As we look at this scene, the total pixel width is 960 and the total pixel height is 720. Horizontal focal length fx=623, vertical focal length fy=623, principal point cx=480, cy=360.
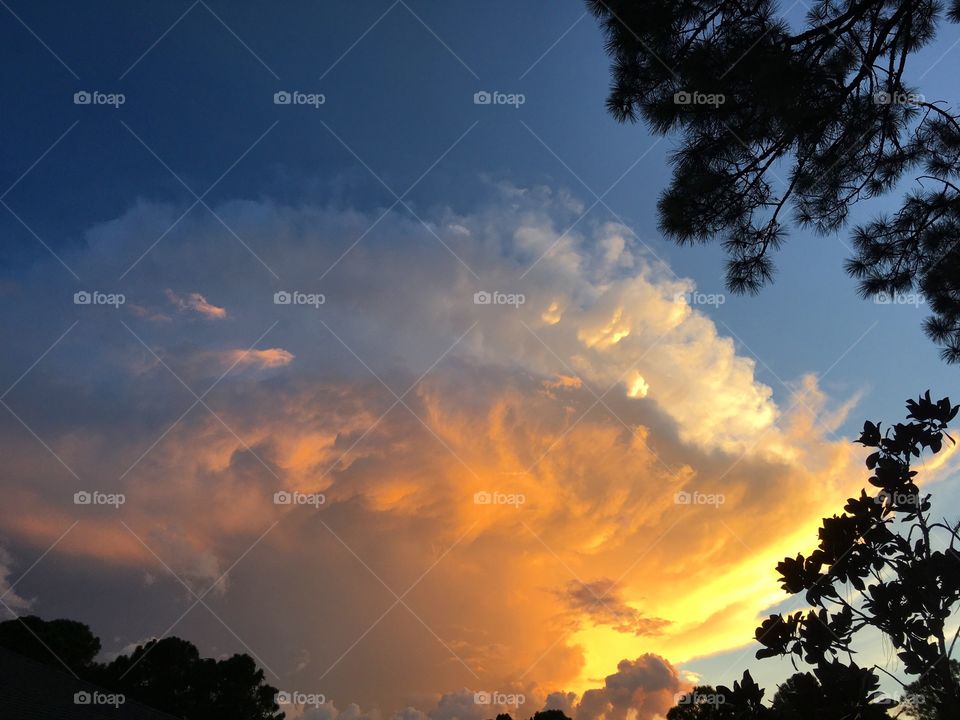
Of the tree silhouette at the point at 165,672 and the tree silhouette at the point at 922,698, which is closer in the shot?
the tree silhouette at the point at 922,698

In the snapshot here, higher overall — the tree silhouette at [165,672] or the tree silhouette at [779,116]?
the tree silhouette at [779,116]

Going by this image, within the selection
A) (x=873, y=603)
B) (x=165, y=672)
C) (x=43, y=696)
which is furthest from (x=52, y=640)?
(x=873, y=603)

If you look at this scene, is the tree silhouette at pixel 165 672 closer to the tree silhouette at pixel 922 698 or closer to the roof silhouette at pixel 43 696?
the roof silhouette at pixel 43 696

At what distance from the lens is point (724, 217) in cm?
685

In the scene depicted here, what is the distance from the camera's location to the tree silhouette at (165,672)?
30.1 meters

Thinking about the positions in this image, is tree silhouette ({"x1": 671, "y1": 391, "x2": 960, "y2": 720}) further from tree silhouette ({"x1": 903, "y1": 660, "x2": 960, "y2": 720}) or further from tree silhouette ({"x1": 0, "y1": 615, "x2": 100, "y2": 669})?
tree silhouette ({"x1": 0, "y1": 615, "x2": 100, "y2": 669})

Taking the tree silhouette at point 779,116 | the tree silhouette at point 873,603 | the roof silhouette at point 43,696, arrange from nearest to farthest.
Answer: the tree silhouette at point 873,603 → the tree silhouette at point 779,116 → the roof silhouette at point 43,696

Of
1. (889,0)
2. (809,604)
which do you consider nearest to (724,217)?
(889,0)

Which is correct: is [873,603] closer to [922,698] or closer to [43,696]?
[922,698]

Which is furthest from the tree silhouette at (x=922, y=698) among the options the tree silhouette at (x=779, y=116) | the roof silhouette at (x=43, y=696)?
the roof silhouette at (x=43, y=696)

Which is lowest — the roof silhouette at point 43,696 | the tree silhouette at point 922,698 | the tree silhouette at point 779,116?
the tree silhouette at point 922,698

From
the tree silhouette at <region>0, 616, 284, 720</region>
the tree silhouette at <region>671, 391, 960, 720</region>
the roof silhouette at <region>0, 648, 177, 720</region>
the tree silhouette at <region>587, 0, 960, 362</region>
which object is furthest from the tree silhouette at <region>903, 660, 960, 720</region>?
the tree silhouette at <region>0, 616, 284, 720</region>

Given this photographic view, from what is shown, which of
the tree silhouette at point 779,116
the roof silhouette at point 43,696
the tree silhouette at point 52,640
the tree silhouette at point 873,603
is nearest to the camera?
the tree silhouette at point 873,603

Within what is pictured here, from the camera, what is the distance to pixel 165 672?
1252 inches
